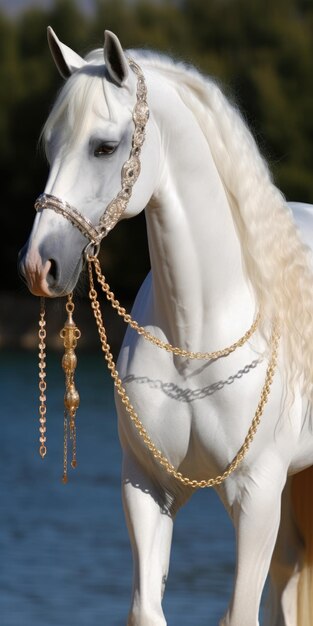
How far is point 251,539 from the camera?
4094mm

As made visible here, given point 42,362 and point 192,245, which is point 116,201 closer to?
point 192,245

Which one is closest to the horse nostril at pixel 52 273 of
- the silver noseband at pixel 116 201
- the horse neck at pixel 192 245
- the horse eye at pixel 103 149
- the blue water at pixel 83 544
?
the silver noseband at pixel 116 201

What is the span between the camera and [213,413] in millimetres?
4074

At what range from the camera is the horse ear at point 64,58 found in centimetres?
391

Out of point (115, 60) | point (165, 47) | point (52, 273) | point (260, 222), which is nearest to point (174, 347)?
point (260, 222)

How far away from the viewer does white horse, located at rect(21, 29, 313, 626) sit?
3994 mm

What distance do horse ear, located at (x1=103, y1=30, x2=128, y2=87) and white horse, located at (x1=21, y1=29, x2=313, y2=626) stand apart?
56mm

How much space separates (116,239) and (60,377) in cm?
1223

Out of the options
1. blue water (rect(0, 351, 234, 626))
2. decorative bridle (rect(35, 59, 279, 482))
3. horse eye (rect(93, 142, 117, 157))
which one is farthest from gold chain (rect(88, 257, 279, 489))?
blue water (rect(0, 351, 234, 626))

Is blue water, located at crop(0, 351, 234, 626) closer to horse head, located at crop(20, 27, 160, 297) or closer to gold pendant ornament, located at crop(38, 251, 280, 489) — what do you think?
gold pendant ornament, located at crop(38, 251, 280, 489)

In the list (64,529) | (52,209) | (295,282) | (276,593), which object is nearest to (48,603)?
(64,529)

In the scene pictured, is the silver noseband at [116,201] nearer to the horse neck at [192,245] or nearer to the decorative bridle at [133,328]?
the decorative bridle at [133,328]

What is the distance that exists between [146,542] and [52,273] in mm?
784

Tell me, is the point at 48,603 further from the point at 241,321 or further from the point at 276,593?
the point at 241,321
